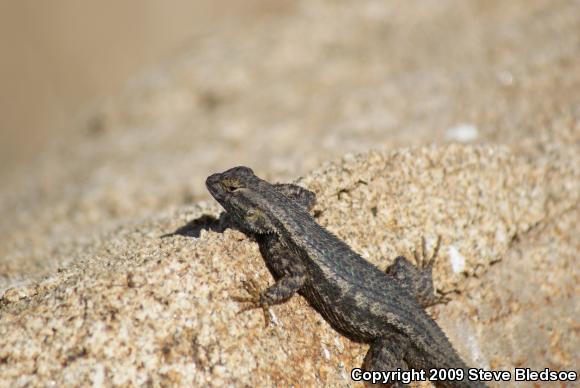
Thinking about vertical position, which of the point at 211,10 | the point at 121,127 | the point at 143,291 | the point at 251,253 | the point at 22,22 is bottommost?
the point at 143,291

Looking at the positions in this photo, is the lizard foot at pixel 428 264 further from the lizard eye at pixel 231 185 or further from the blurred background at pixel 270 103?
the lizard eye at pixel 231 185

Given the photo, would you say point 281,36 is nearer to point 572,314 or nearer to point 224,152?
point 224,152

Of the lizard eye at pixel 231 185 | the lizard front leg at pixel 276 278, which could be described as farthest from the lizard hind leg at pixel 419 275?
the lizard eye at pixel 231 185

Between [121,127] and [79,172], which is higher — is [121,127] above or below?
above

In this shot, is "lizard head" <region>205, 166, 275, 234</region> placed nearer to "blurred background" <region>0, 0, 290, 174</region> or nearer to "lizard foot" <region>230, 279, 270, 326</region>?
"lizard foot" <region>230, 279, 270, 326</region>

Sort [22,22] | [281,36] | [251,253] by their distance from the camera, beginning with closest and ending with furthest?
[251,253] → [281,36] → [22,22]

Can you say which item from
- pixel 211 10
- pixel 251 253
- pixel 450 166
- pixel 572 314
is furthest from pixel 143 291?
pixel 211 10

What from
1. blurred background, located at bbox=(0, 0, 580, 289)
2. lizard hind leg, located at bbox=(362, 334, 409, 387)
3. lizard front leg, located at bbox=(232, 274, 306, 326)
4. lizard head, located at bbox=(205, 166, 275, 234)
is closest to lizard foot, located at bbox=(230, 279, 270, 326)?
lizard front leg, located at bbox=(232, 274, 306, 326)

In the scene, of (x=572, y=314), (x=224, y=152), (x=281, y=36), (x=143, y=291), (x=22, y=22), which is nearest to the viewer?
(x=143, y=291)
